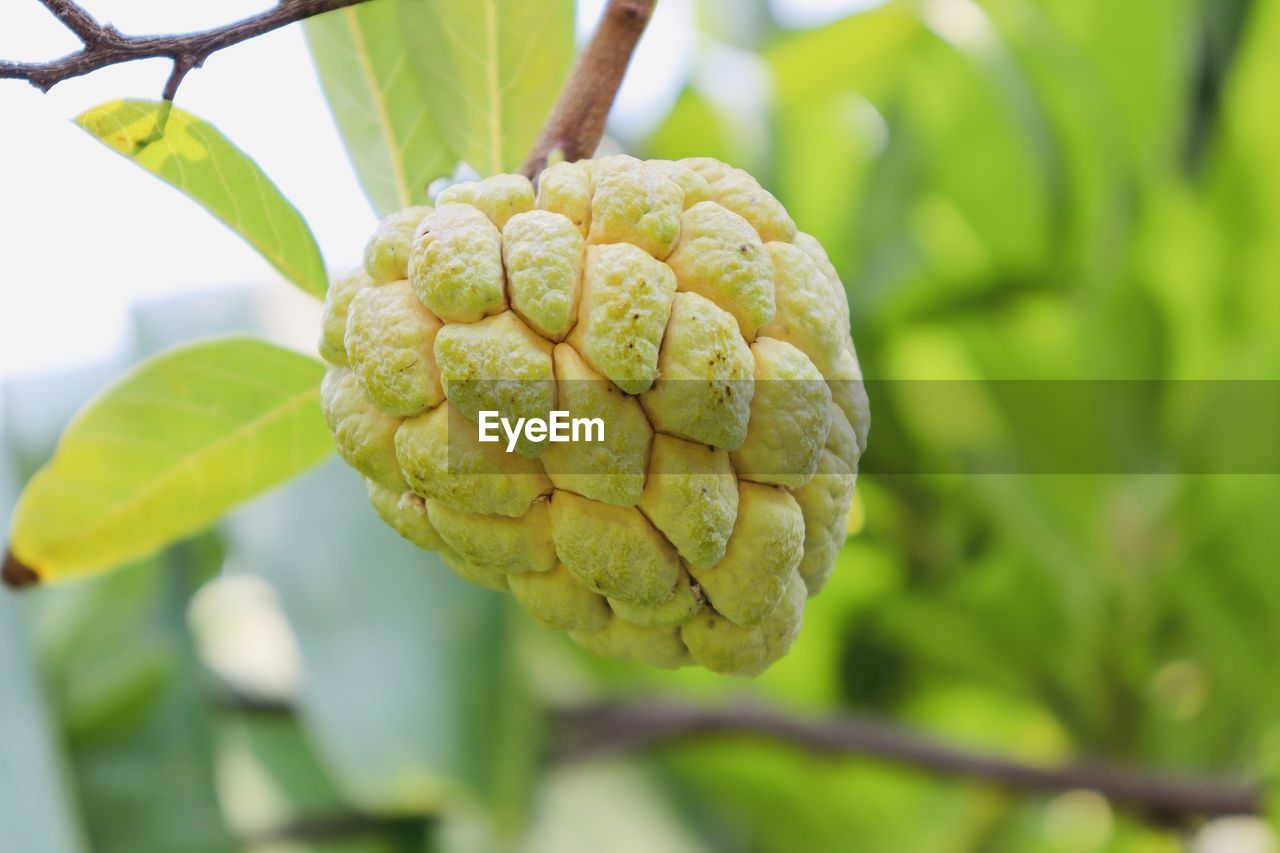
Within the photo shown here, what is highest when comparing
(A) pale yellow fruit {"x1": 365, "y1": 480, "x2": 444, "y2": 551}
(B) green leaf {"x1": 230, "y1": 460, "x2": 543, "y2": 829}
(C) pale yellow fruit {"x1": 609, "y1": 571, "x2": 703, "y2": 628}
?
(A) pale yellow fruit {"x1": 365, "y1": 480, "x2": 444, "y2": 551}

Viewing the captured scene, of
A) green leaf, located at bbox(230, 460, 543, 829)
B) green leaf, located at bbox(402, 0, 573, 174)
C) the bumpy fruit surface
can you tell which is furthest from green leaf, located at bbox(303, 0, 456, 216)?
green leaf, located at bbox(230, 460, 543, 829)

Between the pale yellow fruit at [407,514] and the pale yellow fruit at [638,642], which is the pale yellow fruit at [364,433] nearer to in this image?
the pale yellow fruit at [407,514]

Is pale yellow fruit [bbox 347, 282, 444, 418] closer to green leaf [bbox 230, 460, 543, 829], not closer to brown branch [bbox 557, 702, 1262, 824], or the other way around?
green leaf [bbox 230, 460, 543, 829]

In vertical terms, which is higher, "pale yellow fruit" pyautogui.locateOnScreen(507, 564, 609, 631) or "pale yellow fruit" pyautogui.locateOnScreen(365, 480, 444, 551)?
"pale yellow fruit" pyautogui.locateOnScreen(365, 480, 444, 551)

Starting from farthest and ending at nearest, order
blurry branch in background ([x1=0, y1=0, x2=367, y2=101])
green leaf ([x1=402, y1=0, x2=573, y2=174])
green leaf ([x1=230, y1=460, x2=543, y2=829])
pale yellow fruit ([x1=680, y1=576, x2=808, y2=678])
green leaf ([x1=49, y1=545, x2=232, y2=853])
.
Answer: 1. green leaf ([x1=49, y1=545, x2=232, y2=853])
2. green leaf ([x1=230, y1=460, x2=543, y2=829])
3. green leaf ([x1=402, y1=0, x2=573, y2=174])
4. pale yellow fruit ([x1=680, y1=576, x2=808, y2=678])
5. blurry branch in background ([x1=0, y1=0, x2=367, y2=101])

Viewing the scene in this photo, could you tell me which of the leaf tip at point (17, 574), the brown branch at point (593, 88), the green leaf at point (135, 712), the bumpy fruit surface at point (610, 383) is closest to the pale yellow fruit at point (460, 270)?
the bumpy fruit surface at point (610, 383)

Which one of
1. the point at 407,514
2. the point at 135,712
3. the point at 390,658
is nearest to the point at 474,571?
the point at 407,514

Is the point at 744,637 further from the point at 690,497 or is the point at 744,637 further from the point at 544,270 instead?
the point at 544,270
